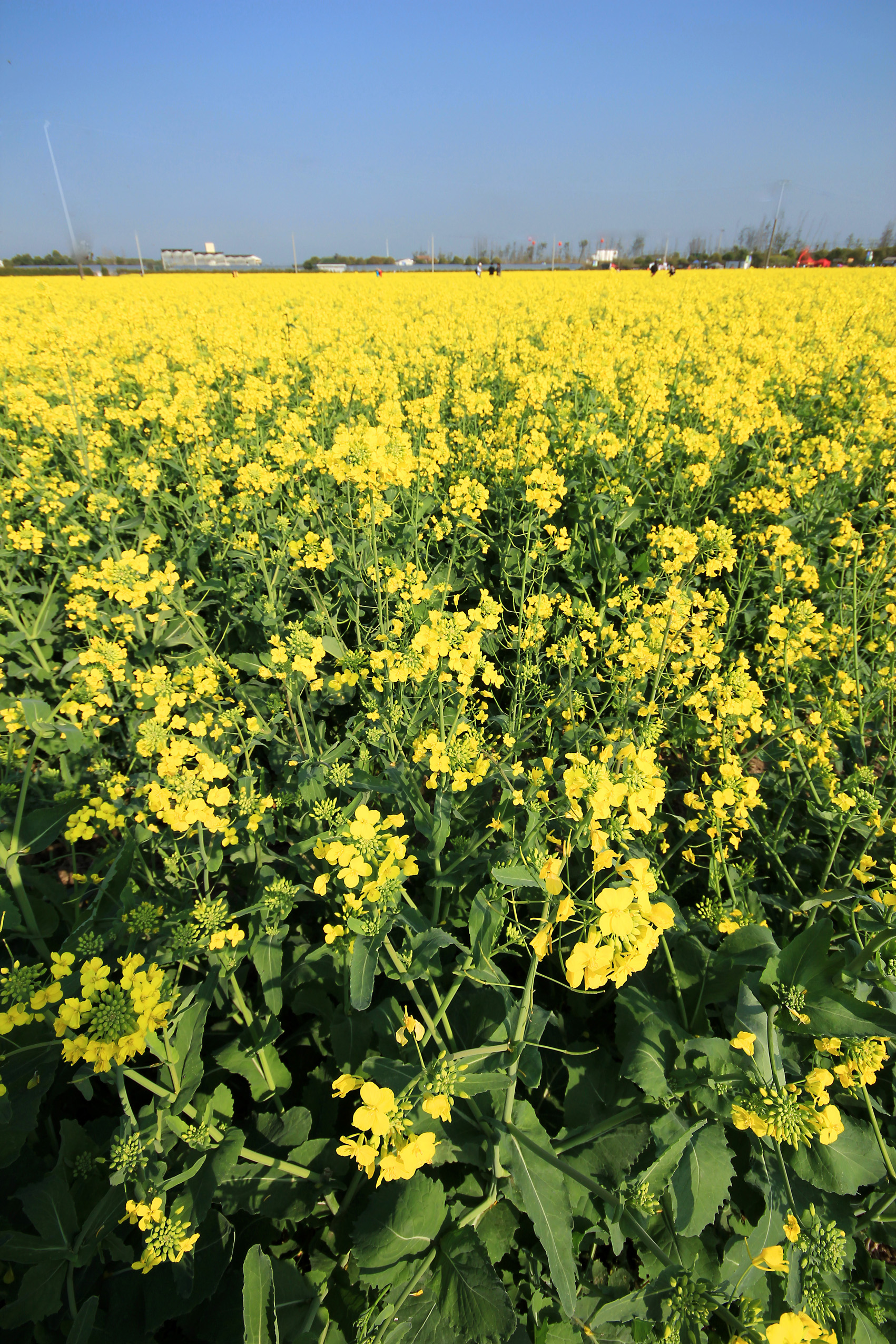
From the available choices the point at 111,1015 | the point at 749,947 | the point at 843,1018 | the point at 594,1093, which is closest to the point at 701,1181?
the point at 594,1093

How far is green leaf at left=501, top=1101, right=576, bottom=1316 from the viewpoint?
1387 millimetres

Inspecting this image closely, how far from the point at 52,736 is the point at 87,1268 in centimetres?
249

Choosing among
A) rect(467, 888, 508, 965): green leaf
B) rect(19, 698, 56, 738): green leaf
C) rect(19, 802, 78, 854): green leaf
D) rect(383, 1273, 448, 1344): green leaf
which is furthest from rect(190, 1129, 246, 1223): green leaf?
rect(19, 698, 56, 738): green leaf

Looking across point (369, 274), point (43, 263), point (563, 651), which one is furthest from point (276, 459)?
point (43, 263)

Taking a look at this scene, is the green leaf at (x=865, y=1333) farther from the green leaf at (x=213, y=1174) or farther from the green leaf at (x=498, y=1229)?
the green leaf at (x=213, y=1174)

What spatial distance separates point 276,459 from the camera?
6004 millimetres

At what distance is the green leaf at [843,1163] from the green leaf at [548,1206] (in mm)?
710

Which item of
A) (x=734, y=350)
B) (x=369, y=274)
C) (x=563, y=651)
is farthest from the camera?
(x=369, y=274)

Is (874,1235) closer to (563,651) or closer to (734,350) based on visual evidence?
(563,651)

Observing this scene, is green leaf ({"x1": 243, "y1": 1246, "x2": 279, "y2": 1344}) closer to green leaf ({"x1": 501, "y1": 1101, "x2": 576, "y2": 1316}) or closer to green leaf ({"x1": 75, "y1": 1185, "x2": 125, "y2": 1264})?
green leaf ({"x1": 75, "y1": 1185, "x2": 125, "y2": 1264})

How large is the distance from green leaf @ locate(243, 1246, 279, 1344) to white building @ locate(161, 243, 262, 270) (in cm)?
6132

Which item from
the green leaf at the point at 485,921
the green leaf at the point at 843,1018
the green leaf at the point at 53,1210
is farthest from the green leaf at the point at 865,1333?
the green leaf at the point at 53,1210

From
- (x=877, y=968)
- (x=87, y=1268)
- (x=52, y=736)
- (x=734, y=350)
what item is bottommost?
(x=87, y=1268)

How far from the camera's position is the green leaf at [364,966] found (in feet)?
5.31
